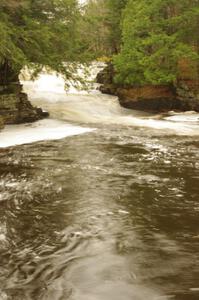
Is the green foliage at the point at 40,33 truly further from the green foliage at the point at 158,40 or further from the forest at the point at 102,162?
the green foliage at the point at 158,40

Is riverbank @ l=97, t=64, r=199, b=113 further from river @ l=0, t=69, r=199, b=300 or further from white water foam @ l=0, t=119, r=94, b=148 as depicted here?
river @ l=0, t=69, r=199, b=300

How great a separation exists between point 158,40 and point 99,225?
630 inches

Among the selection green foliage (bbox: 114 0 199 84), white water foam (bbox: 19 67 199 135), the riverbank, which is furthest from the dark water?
green foliage (bbox: 114 0 199 84)

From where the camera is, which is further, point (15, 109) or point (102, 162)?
point (15, 109)

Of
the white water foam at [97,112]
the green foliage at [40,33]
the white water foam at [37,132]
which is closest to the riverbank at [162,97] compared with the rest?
the white water foam at [97,112]

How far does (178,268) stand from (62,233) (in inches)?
72.1

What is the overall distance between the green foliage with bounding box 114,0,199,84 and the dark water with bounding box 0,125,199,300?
10.7 m

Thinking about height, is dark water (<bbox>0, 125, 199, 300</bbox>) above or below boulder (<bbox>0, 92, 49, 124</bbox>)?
below

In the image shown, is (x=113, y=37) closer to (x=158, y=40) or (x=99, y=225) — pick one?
(x=158, y=40)

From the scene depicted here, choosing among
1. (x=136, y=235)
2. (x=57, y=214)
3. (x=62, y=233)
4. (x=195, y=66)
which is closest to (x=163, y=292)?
(x=136, y=235)

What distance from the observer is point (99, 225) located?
255 inches

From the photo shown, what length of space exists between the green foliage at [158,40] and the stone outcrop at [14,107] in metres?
7.07

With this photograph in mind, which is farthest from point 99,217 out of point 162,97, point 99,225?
point 162,97

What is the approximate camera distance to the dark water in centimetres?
477
